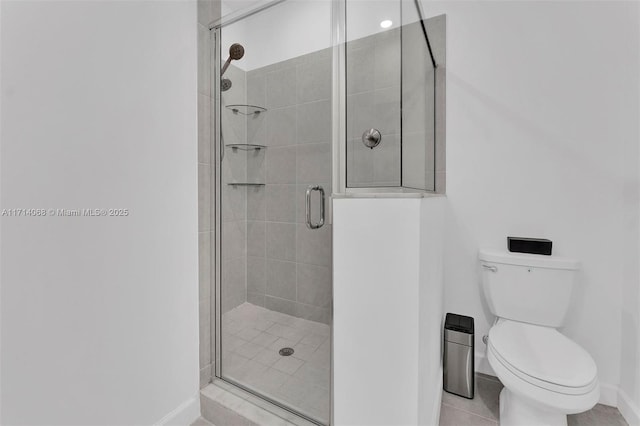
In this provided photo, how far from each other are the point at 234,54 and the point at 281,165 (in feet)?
2.07

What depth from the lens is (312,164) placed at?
62.9 inches

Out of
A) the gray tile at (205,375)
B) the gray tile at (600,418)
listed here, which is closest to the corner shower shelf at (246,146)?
the gray tile at (205,375)

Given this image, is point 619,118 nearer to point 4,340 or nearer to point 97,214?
point 97,214

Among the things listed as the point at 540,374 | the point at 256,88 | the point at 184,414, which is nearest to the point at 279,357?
the point at 184,414

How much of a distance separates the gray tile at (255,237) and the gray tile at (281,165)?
0.26 meters

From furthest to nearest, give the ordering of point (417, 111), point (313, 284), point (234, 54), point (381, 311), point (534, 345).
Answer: point (313, 284), point (234, 54), point (417, 111), point (534, 345), point (381, 311)

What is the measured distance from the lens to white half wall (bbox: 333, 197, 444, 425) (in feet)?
3.11

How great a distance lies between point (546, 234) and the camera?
5.18ft

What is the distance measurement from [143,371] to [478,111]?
209cm

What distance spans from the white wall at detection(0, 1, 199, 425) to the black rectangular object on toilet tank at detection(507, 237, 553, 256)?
1651 millimetres

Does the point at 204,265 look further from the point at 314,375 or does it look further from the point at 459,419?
the point at 459,419

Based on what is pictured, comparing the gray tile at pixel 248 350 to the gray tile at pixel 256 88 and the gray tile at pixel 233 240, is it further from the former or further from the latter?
the gray tile at pixel 256 88

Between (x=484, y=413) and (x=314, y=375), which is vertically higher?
(x=314, y=375)

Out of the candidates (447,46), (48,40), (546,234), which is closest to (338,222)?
(48,40)
